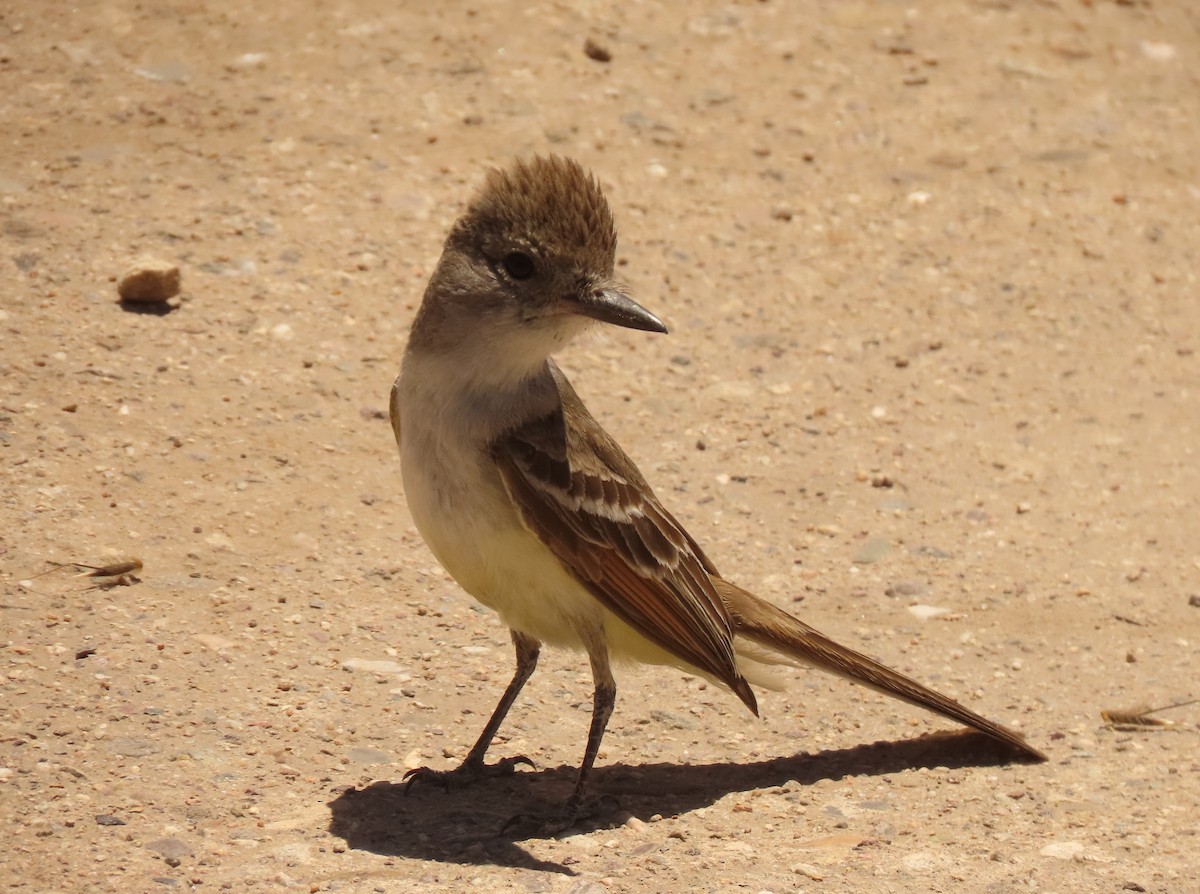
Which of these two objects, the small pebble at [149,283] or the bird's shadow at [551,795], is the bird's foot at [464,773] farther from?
the small pebble at [149,283]

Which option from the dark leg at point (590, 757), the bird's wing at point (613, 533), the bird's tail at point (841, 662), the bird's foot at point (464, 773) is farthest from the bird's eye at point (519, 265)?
the bird's foot at point (464, 773)

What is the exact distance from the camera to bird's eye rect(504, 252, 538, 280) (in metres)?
5.55

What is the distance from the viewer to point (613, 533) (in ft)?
18.7

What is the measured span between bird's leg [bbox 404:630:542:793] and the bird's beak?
125cm

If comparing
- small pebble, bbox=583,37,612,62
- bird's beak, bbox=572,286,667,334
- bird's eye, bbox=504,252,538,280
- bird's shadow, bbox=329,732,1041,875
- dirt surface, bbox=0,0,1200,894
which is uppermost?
bird's eye, bbox=504,252,538,280

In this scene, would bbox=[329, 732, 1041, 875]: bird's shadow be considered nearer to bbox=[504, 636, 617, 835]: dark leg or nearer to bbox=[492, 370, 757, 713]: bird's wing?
bbox=[504, 636, 617, 835]: dark leg

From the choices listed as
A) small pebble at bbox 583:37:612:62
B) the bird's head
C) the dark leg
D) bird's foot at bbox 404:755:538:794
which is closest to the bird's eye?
the bird's head

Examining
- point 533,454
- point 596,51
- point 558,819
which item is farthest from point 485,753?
point 596,51

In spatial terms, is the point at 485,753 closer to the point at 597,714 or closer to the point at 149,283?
the point at 597,714

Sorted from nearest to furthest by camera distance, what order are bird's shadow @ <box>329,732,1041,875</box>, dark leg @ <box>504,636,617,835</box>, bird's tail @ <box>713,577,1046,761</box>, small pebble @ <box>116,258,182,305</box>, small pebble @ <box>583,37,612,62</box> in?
1. bird's shadow @ <box>329,732,1041,875</box>
2. dark leg @ <box>504,636,617,835</box>
3. bird's tail @ <box>713,577,1046,761</box>
4. small pebble @ <box>116,258,182,305</box>
5. small pebble @ <box>583,37,612,62</box>

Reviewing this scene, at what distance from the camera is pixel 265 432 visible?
7656mm

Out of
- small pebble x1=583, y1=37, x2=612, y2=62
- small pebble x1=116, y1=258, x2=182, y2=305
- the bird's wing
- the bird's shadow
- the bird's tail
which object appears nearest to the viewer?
the bird's shadow

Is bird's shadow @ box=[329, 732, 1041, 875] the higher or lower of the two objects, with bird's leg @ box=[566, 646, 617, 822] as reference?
lower

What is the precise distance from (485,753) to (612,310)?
5.85ft
